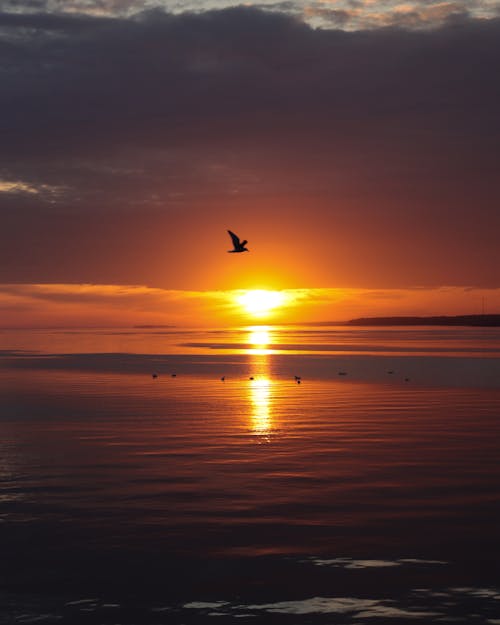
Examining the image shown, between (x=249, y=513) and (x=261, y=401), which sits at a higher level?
(x=261, y=401)

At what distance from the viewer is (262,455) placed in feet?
85.4

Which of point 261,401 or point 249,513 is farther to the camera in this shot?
point 261,401

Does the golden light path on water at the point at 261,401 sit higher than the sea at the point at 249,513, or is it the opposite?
the golden light path on water at the point at 261,401

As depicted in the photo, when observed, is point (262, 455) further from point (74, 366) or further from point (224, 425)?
point (74, 366)

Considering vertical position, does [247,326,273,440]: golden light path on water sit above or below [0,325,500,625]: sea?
above

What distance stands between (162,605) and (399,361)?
65.9 metres

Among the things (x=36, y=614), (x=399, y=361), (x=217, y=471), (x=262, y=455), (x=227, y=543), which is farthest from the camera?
(x=399, y=361)

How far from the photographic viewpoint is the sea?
521 inches

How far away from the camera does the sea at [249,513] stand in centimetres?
1323

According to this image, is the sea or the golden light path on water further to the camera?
the golden light path on water

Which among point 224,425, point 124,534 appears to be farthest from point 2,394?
point 124,534

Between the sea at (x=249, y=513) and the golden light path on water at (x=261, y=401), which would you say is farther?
the golden light path on water at (x=261, y=401)

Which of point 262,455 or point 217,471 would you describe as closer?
point 217,471

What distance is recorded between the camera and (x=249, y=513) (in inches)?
728
